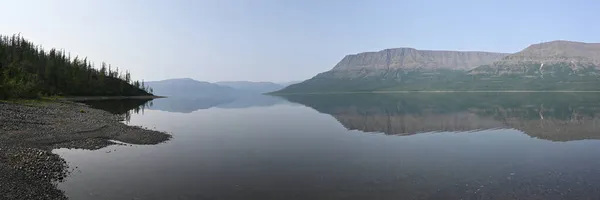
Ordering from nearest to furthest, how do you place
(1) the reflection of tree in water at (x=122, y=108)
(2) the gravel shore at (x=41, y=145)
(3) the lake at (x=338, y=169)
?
(2) the gravel shore at (x=41, y=145), (3) the lake at (x=338, y=169), (1) the reflection of tree in water at (x=122, y=108)

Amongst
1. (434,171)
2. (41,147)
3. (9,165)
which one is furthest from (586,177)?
(41,147)

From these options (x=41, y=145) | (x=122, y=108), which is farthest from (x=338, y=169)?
(x=122, y=108)

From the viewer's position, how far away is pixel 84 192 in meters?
22.7

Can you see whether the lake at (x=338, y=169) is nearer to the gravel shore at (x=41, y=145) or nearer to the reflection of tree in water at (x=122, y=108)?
the gravel shore at (x=41, y=145)

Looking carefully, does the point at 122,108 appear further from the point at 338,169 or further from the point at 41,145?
the point at 338,169

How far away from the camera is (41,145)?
3572 cm

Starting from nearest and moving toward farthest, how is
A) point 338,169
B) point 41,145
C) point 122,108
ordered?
point 338,169 → point 41,145 → point 122,108

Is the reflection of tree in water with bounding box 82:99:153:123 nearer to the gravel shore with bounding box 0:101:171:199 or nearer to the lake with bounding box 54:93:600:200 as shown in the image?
the gravel shore with bounding box 0:101:171:199

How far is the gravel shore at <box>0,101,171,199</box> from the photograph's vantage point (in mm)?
21312

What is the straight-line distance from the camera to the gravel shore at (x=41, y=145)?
21.3 metres

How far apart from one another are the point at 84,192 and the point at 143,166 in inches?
319

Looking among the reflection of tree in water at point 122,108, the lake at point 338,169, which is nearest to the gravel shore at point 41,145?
the lake at point 338,169

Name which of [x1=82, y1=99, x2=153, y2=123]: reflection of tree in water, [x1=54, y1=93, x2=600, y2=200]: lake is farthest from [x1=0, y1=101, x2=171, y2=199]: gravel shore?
[x1=82, y1=99, x2=153, y2=123]: reflection of tree in water

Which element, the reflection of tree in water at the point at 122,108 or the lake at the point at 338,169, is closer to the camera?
the lake at the point at 338,169
